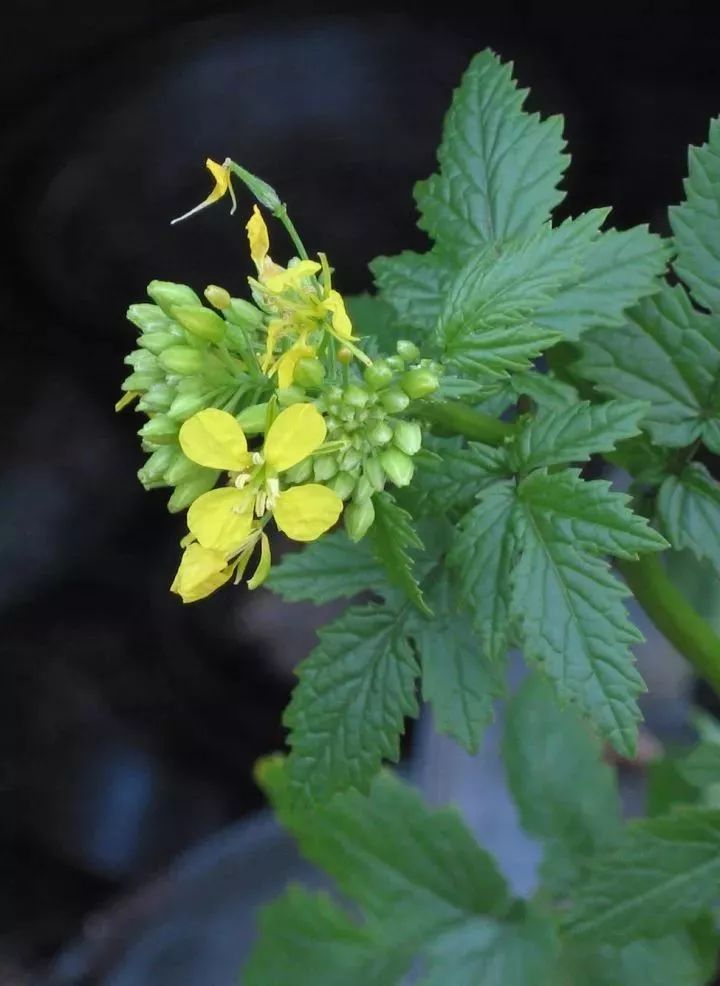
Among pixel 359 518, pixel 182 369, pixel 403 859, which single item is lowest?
pixel 403 859

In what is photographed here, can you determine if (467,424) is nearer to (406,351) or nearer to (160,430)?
(406,351)

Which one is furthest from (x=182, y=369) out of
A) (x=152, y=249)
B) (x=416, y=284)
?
(x=152, y=249)

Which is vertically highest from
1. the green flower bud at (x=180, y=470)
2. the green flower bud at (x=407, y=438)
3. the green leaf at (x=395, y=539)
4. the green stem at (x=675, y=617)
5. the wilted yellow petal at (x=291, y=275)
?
the wilted yellow petal at (x=291, y=275)

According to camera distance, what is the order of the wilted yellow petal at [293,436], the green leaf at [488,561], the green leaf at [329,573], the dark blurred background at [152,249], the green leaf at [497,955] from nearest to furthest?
the wilted yellow petal at [293,436]
the green leaf at [488,561]
the green leaf at [329,573]
the green leaf at [497,955]
the dark blurred background at [152,249]

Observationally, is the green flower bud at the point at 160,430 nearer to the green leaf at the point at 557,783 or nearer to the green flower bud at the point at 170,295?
the green flower bud at the point at 170,295

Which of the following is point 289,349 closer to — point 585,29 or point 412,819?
point 412,819

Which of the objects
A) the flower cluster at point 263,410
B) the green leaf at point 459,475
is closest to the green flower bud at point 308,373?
the flower cluster at point 263,410
